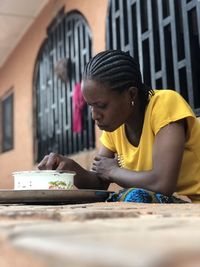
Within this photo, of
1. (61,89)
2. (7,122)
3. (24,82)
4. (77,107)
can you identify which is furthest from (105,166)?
(7,122)

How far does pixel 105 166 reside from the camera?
5.39 ft

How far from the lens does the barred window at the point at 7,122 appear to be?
5.95 meters

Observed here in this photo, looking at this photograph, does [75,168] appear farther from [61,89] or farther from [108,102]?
[61,89]

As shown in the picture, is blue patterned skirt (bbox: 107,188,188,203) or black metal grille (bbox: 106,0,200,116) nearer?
blue patterned skirt (bbox: 107,188,188,203)

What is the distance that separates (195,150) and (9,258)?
139 cm

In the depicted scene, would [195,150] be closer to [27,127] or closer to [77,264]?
[77,264]

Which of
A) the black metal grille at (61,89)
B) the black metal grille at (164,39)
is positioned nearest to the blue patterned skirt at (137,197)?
the black metal grille at (164,39)

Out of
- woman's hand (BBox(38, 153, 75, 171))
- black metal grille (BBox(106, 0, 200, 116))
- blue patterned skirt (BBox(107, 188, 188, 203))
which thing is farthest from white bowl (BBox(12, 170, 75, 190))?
black metal grille (BBox(106, 0, 200, 116))

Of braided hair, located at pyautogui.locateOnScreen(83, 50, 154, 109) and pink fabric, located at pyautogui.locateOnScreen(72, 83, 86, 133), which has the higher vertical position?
pink fabric, located at pyautogui.locateOnScreen(72, 83, 86, 133)

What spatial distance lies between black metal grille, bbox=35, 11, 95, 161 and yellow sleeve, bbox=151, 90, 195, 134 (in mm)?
1815

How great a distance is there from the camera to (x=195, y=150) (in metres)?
1.63

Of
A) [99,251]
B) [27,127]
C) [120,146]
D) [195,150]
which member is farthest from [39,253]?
[27,127]

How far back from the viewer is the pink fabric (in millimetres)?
3559

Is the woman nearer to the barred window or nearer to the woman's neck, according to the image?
the woman's neck
